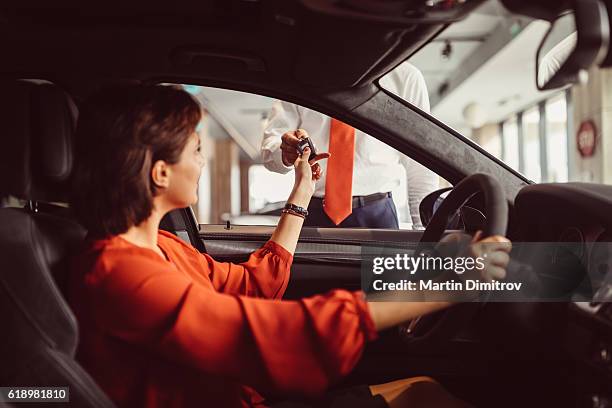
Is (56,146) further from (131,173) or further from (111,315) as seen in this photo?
(111,315)

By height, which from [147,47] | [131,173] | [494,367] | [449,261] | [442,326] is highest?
[147,47]

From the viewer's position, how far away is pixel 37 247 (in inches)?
35.1

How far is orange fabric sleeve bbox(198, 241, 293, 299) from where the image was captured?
1213 mm

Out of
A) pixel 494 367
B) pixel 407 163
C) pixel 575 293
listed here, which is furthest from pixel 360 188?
pixel 575 293

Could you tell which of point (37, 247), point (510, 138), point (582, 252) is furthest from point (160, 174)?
point (510, 138)

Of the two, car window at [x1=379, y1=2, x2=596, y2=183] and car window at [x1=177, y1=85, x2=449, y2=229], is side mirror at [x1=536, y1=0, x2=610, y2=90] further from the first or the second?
car window at [x1=379, y1=2, x2=596, y2=183]

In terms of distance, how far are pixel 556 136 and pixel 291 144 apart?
897 cm

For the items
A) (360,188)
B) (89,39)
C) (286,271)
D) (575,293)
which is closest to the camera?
(575,293)

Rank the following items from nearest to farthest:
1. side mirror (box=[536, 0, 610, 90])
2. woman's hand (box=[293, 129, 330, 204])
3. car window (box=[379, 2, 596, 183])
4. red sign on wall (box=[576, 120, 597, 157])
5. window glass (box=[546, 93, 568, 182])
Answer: side mirror (box=[536, 0, 610, 90])
woman's hand (box=[293, 129, 330, 204])
car window (box=[379, 2, 596, 183])
red sign on wall (box=[576, 120, 597, 157])
window glass (box=[546, 93, 568, 182])

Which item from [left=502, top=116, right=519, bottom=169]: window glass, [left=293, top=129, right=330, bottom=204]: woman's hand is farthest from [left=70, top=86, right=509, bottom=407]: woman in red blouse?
[left=502, top=116, right=519, bottom=169]: window glass

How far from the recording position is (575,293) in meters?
1.01

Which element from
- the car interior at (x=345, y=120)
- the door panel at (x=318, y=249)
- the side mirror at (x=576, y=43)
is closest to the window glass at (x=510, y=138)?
the door panel at (x=318, y=249)

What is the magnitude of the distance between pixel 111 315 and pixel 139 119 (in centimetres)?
28

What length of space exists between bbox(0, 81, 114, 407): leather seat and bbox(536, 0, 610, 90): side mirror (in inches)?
28.1
